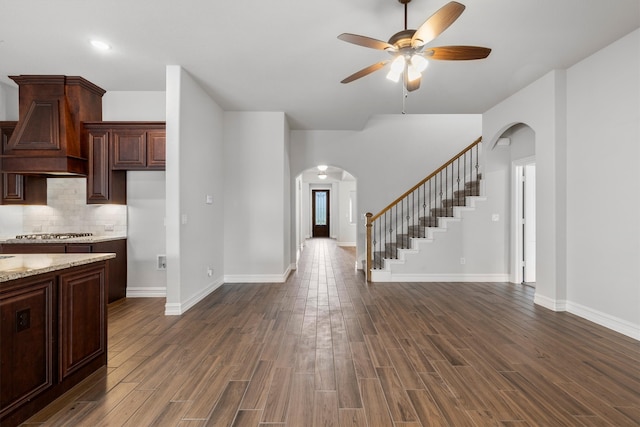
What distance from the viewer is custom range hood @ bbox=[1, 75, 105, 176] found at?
13.2 feet

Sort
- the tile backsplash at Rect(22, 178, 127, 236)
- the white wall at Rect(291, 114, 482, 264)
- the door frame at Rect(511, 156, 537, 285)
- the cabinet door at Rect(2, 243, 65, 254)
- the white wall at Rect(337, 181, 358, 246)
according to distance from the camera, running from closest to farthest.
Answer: the cabinet door at Rect(2, 243, 65, 254), the tile backsplash at Rect(22, 178, 127, 236), the door frame at Rect(511, 156, 537, 285), the white wall at Rect(291, 114, 482, 264), the white wall at Rect(337, 181, 358, 246)

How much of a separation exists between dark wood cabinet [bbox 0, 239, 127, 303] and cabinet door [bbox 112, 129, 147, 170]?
115cm

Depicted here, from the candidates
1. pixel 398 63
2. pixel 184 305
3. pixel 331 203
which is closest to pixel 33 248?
pixel 184 305

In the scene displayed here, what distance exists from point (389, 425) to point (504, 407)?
80 cm

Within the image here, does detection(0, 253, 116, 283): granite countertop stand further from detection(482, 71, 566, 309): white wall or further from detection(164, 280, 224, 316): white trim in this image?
detection(482, 71, 566, 309): white wall

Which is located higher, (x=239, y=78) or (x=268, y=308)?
(x=239, y=78)

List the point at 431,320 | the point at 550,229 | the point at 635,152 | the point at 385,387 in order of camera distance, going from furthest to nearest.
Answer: the point at 550,229 < the point at 431,320 < the point at 635,152 < the point at 385,387

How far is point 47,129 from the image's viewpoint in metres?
4.05

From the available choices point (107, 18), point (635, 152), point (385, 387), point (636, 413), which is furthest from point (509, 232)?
point (107, 18)

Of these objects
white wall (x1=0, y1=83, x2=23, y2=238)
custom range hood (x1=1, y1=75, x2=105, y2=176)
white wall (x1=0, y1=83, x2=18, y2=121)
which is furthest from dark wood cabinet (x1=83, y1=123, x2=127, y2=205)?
white wall (x1=0, y1=83, x2=18, y2=121)

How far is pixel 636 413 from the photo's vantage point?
6.55ft

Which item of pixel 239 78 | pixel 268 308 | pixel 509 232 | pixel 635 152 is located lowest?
pixel 268 308

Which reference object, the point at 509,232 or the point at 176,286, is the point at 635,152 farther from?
the point at 176,286

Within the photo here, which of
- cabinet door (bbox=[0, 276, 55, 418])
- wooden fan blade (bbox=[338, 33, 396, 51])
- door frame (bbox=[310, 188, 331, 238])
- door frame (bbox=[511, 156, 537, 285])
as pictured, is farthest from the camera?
door frame (bbox=[310, 188, 331, 238])
